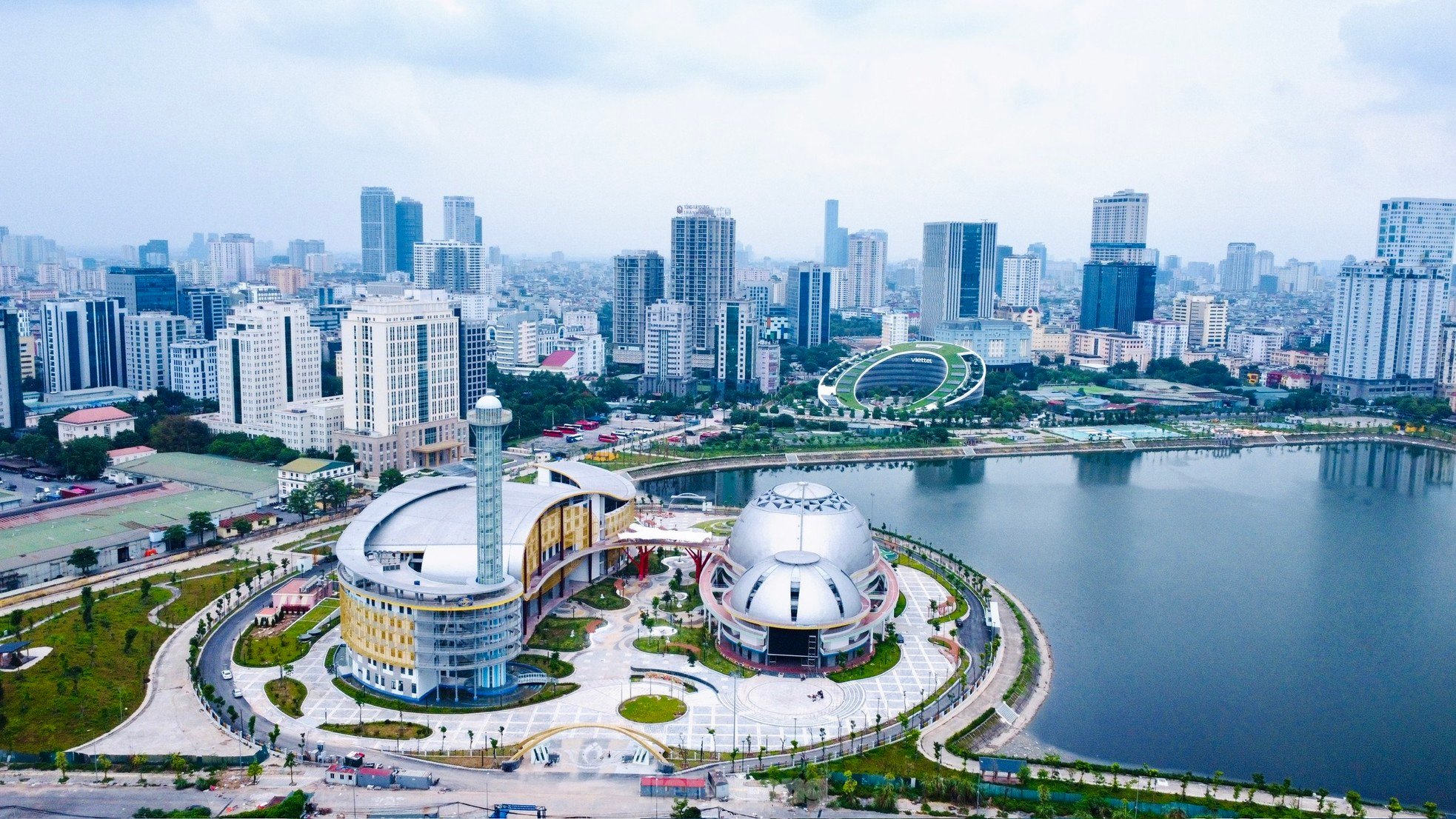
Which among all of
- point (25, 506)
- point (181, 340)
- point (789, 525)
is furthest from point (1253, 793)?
point (181, 340)

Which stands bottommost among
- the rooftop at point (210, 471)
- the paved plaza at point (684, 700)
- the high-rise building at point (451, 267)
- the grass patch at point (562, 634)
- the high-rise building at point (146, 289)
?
the paved plaza at point (684, 700)

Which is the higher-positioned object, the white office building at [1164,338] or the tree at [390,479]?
the white office building at [1164,338]

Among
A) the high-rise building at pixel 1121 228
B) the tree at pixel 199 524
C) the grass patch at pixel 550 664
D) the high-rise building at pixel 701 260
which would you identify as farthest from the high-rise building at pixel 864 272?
the grass patch at pixel 550 664

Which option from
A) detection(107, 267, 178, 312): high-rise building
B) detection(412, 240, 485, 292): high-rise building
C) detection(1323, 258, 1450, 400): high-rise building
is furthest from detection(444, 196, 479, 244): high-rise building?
detection(1323, 258, 1450, 400): high-rise building

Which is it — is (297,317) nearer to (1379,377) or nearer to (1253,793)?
(1253,793)

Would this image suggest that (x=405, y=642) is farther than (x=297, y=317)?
No

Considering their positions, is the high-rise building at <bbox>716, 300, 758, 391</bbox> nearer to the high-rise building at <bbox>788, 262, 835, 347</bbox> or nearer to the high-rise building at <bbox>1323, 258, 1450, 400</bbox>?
the high-rise building at <bbox>788, 262, 835, 347</bbox>

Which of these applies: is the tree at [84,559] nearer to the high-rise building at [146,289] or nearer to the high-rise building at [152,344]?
the high-rise building at [152,344]
